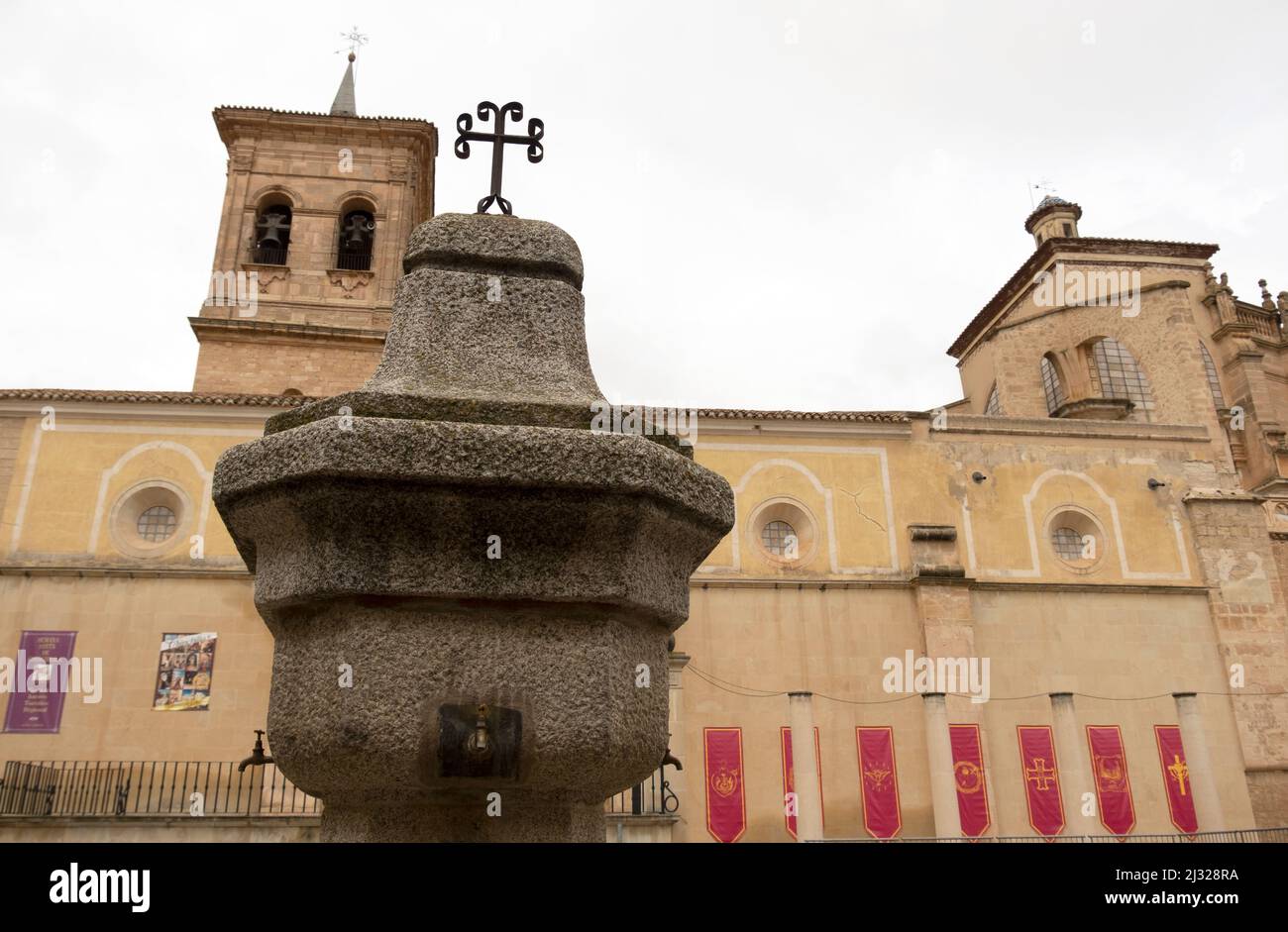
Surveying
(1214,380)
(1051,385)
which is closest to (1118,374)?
(1051,385)

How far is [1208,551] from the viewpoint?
1877cm

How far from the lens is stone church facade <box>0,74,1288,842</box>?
14742 mm

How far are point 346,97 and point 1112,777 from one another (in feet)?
92.6

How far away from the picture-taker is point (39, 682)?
15055mm

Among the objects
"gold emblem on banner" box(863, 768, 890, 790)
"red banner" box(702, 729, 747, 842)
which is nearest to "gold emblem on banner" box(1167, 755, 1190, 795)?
"gold emblem on banner" box(863, 768, 890, 790)

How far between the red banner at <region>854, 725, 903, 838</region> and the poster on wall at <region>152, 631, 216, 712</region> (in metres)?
11.4

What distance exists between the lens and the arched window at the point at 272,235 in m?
23.5

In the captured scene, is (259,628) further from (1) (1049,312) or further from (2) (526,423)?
A: (1) (1049,312)

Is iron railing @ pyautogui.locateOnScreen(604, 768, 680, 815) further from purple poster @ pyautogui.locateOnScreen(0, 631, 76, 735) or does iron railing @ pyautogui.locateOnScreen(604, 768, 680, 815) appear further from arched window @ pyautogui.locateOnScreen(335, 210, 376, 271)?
arched window @ pyautogui.locateOnScreen(335, 210, 376, 271)

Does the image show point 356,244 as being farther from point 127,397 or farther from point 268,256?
point 127,397

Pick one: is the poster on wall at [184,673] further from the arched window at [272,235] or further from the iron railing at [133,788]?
the arched window at [272,235]

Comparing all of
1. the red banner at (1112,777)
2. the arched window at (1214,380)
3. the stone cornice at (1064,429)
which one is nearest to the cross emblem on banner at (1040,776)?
the red banner at (1112,777)
